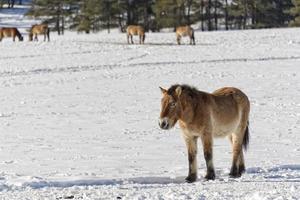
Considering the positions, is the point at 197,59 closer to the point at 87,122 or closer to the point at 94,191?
the point at 87,122

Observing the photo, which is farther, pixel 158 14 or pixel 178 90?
pixel 158 14

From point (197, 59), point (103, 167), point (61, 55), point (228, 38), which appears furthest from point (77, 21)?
point (103, 167)

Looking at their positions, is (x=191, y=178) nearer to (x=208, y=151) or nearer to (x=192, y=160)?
(x=192, y=160)

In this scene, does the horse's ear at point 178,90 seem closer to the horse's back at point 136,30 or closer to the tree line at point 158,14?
the horse's back at point 136,30

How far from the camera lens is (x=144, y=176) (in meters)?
8.84

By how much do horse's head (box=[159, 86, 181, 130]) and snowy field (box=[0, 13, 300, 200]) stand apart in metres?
0.81

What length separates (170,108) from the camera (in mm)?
8336

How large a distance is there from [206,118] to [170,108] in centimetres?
67

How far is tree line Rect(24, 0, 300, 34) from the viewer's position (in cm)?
6331

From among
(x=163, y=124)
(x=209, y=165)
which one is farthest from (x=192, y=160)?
(x=163, y=124)

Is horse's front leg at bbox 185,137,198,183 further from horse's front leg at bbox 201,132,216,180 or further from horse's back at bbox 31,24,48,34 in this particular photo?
horse's back at bbox 31,24,48,34

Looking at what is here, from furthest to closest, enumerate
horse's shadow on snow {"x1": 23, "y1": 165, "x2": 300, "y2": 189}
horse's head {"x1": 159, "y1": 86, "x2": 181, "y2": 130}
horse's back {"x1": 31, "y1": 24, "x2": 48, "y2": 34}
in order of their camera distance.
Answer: horse's back {"x1": 31, "y1": 24, "x2": 48, "y2": 34} < horse's shadow on snow {"x1": 23, "y1": 165, "x2": 300, "y2": 189} < horse's head {"x1": 159, "y1": 86, "x2": 181, "y2": 130}

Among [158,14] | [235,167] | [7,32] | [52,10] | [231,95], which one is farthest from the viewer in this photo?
[52,10]

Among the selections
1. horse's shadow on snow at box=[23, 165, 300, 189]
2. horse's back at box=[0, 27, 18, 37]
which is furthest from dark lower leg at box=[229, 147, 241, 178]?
horse's back at box=[0, 27, 18, 37]
